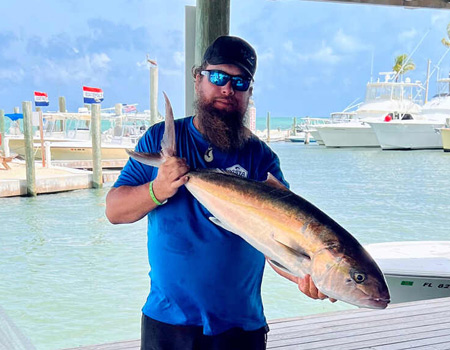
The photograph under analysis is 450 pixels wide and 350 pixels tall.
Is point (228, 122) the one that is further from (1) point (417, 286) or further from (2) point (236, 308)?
(1) point (417, 286)

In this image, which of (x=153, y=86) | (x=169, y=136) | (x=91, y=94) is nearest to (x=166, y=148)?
(x=169, y=136)

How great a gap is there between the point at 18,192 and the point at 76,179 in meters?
1.68

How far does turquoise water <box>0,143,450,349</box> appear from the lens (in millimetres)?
6414

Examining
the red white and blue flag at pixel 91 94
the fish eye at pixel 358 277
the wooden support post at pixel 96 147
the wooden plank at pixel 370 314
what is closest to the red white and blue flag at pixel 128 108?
the red white and blue flag at pixel 91 94

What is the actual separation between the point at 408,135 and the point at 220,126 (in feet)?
118

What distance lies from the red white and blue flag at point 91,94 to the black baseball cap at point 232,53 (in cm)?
1911

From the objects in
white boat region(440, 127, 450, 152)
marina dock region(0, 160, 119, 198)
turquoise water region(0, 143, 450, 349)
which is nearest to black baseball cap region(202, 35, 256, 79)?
turquoise water region(0, 143, 450, 349)

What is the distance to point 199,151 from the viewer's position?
1473 millimetres

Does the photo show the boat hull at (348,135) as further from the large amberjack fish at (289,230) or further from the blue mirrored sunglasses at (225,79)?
the large amberjack fish at (289,230)

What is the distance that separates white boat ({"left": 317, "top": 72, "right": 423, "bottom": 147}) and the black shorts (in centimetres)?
3829

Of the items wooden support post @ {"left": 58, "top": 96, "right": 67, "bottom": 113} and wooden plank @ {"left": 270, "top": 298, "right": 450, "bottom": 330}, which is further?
wooden support post @ {"left": 58, "top": 96, "right": 67, "bottom": 113}

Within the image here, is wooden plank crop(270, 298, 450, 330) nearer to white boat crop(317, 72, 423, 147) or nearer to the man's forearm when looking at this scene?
the man's forearm

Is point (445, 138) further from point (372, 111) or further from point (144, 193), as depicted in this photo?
point (144, 193)

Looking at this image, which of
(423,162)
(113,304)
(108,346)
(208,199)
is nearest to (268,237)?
(208,199)
